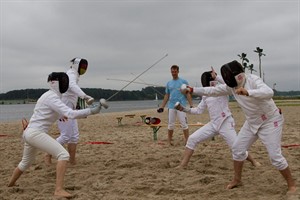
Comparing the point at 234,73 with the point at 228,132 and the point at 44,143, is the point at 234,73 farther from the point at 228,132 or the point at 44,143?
the point at 44,143

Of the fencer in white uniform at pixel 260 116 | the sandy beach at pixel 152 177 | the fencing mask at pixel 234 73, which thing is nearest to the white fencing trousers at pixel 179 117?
the sandy beach at pixel 152 177

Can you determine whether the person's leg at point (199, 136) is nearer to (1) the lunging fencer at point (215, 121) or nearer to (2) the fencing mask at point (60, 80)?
(1) the lunging fencer at point (215, 121)

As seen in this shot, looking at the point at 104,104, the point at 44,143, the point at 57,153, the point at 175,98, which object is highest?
the point at 175,98

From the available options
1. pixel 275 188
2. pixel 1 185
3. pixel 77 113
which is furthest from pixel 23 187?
pixel 275 188

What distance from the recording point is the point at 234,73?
15.8ft

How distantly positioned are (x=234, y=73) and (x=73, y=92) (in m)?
3.10

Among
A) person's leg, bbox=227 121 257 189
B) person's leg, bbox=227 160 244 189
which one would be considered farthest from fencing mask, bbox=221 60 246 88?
person's leg, bbox=227 160 244 189

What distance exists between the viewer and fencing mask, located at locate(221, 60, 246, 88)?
482 centimetres

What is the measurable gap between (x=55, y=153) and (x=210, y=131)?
2732 millimetres

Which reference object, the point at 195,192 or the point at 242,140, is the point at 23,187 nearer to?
the point at 195,192

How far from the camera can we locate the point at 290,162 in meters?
6.79

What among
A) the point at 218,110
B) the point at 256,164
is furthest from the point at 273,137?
the point at 256,164

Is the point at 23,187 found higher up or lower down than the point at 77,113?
lower down

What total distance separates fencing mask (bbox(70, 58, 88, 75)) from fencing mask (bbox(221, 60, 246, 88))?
10.3 feet
